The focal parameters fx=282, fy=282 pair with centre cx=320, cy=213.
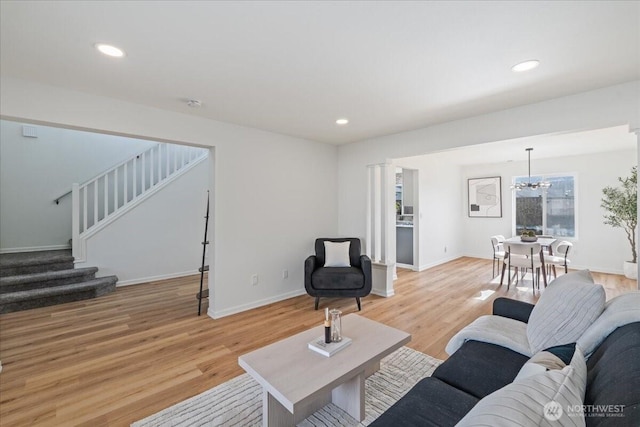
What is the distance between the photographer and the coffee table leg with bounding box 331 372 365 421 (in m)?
1.75

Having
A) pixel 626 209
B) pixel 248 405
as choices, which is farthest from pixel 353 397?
pixel 626 209

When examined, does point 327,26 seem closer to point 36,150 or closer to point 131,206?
point 131,206

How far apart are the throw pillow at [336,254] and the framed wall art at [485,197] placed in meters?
4.86

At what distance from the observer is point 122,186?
529 centimetres

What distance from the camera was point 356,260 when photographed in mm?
4129

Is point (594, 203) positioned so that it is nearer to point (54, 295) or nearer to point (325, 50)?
point (325, 50)

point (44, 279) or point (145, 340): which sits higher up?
point (44, 279)

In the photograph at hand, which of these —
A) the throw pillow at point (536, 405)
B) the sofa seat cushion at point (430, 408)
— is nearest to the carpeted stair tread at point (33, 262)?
the sofa seat cushion at point (430, 408)

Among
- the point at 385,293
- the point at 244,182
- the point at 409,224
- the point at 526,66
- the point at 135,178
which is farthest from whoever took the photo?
the point at 409,224

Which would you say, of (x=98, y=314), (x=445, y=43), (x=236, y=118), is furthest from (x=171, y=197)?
(x=445, y=43)

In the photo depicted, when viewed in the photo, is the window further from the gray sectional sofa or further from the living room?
the gray sectional sofa

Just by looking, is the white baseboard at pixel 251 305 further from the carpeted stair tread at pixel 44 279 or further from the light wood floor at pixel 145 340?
the carpeted stair tread at pixel 44 279

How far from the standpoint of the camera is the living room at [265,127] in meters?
1.79

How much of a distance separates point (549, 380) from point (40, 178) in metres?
6.90
